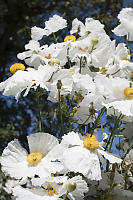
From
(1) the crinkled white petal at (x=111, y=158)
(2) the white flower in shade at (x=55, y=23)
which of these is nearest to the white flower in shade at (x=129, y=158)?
(1) the crinkled white petal at (x=111, y=158)

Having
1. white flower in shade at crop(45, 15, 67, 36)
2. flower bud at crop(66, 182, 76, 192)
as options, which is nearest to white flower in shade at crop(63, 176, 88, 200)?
flower bud at crop(66, 182, 76, 192)

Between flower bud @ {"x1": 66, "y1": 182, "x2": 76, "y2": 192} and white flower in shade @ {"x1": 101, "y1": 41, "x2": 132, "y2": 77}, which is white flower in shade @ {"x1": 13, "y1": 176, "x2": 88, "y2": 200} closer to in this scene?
flower bud @ {"x1": 66, "y1": 182, "x2": 76, "y2": 192}

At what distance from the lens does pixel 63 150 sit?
415 millimetres

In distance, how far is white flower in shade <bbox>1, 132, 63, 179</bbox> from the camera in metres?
0.39

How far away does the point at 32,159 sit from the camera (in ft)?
1.36

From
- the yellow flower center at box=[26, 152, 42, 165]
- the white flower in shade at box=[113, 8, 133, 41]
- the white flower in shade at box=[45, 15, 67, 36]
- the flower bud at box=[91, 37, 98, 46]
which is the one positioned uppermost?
the white flower in shade at box=[45, 15, 67, 36]

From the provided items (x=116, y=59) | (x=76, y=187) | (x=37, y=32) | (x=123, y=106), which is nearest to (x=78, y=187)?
(x=76, y=187)

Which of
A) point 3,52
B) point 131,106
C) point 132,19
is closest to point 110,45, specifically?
point 132,19

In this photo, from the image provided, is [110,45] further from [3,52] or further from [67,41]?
[3,52]

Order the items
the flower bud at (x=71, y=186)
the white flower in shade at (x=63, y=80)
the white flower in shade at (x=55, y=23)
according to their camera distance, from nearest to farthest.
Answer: the flower bud at (x=71, y=186), the white flower in shade at (x=63, y=80), the white flower in shade at (x=55, y=23)

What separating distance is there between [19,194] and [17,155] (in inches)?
2.5

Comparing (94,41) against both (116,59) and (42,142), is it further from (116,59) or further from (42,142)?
(42,142)

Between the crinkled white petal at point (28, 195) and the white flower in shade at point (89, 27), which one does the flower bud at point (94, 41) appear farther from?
the crinkled white petal at point (28, 195)

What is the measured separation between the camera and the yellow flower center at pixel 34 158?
413 mm
